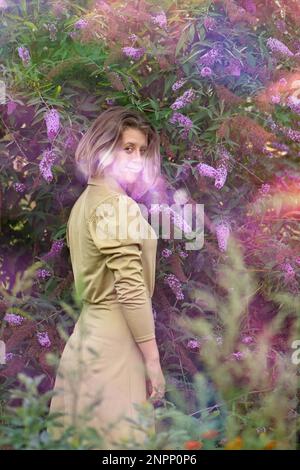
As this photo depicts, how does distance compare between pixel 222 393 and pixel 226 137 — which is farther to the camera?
pixel 226 137

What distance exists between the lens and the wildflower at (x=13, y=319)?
3.49 metres

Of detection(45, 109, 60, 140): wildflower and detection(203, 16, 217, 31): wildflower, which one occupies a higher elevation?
detection(203, 16, 217, 31): wildflower

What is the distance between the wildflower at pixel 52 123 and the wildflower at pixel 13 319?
0.71 meters

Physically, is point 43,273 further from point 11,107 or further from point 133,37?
point 133,37

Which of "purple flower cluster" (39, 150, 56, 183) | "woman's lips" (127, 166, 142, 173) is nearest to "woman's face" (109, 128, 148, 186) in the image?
"woman's lips" (127, 166, 142, 173)

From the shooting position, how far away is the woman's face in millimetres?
3010

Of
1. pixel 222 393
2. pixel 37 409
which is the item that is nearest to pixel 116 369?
pixel 222 393

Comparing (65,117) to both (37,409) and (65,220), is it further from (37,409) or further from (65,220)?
(37,409)

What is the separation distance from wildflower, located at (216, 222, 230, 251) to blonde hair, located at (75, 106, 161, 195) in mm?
575

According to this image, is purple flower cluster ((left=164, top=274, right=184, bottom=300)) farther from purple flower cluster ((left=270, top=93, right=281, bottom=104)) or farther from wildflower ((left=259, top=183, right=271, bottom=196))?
purple flower cluster ((left=270, top=93, right=281, bottom=104))

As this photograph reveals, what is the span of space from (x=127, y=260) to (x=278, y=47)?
4.64 ft

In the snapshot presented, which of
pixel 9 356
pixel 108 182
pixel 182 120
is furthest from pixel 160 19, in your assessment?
pixel 9 356
